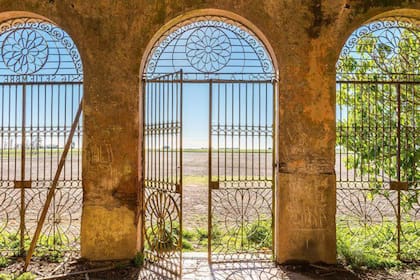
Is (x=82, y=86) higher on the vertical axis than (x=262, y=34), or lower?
lower

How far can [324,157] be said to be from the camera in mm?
5086

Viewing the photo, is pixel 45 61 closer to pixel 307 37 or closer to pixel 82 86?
pixel 82 86

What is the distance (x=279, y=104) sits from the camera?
5.14m

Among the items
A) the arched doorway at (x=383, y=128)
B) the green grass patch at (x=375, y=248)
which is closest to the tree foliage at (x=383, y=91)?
the arched doorway at (x=383, y=128)

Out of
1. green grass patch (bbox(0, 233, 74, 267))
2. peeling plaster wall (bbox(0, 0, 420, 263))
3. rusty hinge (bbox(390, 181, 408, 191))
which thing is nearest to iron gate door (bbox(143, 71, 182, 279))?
peeling plaster wall (bbox(0, 0, 420, 263))

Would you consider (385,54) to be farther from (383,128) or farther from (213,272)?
→ (213,272)

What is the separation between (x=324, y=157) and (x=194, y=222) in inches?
176

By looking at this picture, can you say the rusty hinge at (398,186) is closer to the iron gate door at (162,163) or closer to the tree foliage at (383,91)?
the tree foliage at (383,91)

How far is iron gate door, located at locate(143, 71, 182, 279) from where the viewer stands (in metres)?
4.81

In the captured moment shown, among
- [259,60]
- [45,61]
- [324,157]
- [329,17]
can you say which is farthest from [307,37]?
[45,61]

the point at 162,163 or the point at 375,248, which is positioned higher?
the point at 162,163

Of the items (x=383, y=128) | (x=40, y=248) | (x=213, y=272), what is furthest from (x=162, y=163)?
(x=383, y=128)

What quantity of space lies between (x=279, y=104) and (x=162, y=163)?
7.36 ft

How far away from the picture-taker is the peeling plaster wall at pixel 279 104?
5078 mm
